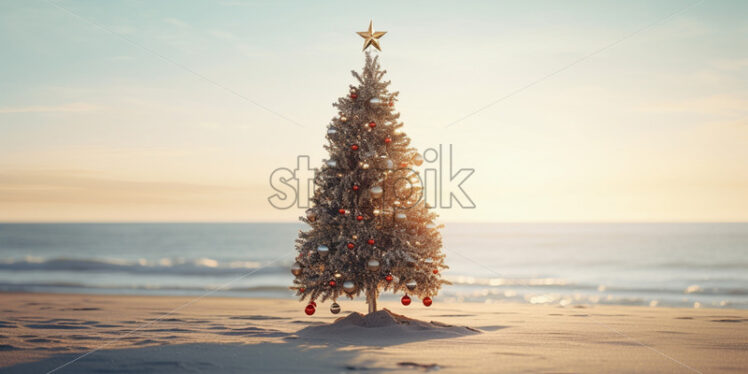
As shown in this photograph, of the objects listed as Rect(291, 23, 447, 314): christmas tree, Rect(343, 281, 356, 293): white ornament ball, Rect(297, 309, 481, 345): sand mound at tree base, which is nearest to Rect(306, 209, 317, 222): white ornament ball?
Rect(291, 23, 447, 314): christmas tree

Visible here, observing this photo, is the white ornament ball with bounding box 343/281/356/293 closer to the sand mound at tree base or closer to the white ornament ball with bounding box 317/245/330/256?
the white ornament ball with bounding box 317/245/330/256

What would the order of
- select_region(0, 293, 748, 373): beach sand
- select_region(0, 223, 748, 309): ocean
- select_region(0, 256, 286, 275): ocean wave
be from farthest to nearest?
select_region(0, 256, 286, 275): ocean wave, select_region(0, 223, 748, 309): ocean, select_region(0, 293, 748, 373): beach sand

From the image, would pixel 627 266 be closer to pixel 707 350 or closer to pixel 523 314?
pixel 523 314

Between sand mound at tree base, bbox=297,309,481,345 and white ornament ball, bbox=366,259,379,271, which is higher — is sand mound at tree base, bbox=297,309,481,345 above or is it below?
below

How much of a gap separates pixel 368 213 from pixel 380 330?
1925 mm

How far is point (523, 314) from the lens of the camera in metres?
12.4

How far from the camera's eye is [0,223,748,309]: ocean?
1900 cm

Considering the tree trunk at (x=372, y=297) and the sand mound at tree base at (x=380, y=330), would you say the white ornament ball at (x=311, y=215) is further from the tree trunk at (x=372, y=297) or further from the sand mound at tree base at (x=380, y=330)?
the sand mound at tree base at (x=380, y=330)

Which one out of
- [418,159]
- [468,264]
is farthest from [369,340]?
[468,264]

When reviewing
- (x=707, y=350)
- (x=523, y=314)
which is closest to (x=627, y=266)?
(x=523, y=314)

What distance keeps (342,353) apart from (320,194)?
279cm

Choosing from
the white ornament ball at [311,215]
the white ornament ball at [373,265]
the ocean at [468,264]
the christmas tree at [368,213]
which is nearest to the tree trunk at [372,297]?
the christmas tree at [368,213]

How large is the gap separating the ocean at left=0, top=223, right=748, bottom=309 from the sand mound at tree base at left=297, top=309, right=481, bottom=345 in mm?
7392

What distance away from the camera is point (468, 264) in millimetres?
39062
